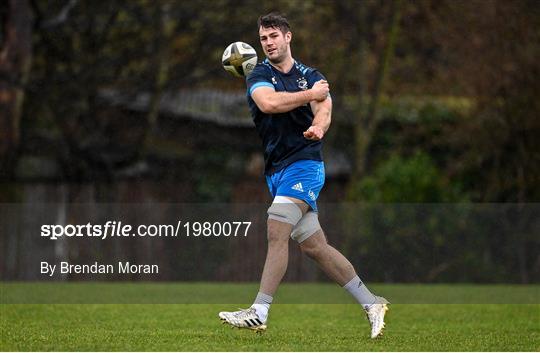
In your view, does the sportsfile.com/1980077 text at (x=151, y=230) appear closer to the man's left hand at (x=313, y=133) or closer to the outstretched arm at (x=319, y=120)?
the outstretched arm at (x=319, y=120)

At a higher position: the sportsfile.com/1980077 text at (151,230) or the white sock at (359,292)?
the white sock at (359,292)

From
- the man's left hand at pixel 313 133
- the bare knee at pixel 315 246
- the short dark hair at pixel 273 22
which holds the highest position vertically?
the short dark hair at pixel 273 22

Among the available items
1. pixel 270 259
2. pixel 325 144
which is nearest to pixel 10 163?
pixel 325 144

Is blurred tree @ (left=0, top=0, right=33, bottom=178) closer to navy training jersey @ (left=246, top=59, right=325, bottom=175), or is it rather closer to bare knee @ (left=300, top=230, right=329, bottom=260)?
navy training jersey @ (left=246, top=59, right=325, bottom=175)

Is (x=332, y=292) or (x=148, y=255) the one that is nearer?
(x=332, y=292)

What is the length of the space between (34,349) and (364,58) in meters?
19.7

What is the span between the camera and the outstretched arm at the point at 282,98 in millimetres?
8125

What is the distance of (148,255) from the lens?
21.9 m

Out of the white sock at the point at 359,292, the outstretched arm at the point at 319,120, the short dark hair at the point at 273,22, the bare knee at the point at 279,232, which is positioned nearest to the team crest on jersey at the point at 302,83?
the outstretched arm at the point at 319,120

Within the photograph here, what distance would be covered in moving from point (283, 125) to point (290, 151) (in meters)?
0.20

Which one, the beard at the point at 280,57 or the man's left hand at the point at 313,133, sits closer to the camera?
the man's left hand at the point at 313,133

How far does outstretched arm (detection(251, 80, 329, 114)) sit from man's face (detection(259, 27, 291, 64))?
0.92ft

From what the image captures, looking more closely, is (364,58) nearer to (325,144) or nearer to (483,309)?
(325,144)

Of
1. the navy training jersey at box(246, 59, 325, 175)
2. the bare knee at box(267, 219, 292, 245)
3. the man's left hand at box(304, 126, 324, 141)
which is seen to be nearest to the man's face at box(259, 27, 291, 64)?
the navy training jersey at box(246, 59, 325, 175)
